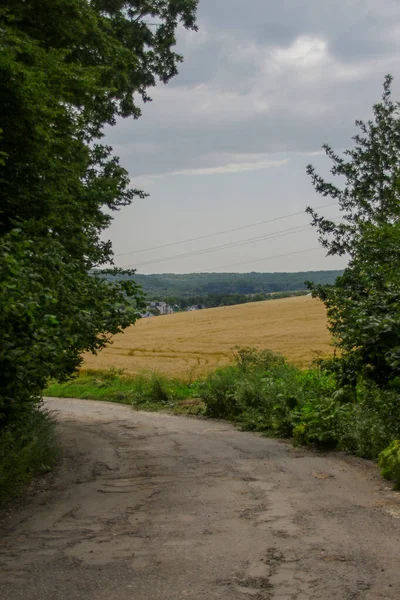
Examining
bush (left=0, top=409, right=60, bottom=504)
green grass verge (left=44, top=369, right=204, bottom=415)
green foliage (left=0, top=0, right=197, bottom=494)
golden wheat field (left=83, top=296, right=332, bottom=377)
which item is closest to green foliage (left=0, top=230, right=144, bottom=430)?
green foliage (left=0, top=0, right=197, bottom=494)

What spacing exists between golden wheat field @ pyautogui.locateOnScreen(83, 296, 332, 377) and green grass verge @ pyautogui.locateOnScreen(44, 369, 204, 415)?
6.58 feet

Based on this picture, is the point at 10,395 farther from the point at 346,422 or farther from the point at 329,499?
the point at 346,422

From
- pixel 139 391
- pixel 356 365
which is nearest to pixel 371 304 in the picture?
pixel 356 365

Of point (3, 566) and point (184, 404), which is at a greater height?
point (3, 566)

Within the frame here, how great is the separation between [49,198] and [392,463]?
23.4 ft

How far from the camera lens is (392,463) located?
9.84m

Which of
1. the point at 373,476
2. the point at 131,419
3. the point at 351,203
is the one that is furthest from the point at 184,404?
the point at 373,476

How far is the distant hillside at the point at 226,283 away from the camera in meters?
142

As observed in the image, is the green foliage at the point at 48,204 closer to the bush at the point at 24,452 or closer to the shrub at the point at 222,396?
the bush at the point at 24,452

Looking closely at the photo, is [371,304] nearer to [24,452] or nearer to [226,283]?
[24,452]

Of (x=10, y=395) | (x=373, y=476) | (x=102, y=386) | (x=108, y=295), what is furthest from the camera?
(x=102, y=386)

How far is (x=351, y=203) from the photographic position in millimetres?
22109

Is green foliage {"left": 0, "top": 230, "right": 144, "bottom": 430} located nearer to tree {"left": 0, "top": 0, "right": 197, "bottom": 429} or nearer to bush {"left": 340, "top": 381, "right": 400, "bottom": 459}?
tree {"left": 0, "top": 0, "right": 197, "bottom": 429}

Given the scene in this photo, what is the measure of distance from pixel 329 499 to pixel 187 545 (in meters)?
2.76
